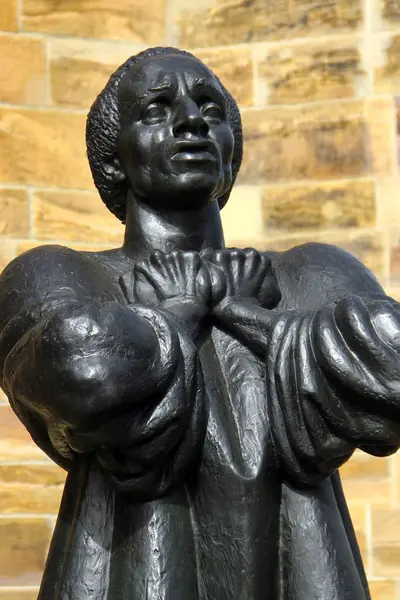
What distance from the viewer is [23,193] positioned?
4570mm

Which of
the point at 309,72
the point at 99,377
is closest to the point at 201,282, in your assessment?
the point at 99,377

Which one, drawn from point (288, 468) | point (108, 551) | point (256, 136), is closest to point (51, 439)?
point (108, 551)

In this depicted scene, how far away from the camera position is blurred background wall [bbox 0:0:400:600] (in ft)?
15.0

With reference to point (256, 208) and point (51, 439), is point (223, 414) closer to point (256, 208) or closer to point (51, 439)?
point (51, 439)

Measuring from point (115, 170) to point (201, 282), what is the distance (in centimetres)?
36

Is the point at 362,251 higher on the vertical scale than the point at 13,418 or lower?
higher

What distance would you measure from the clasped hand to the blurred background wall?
6.91 ft

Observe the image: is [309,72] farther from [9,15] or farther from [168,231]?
[168,231]

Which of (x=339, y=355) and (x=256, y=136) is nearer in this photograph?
(x=339, y=355)

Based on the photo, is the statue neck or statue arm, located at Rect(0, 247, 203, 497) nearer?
statue arm, located at Rect(0, 247, 203, 497)

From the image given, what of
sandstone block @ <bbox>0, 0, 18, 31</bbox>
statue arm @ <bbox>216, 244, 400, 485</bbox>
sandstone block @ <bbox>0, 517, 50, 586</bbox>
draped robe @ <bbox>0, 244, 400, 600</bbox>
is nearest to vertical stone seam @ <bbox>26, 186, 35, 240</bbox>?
sandstone block @ <bbox>0, 0, 18, 31</bbox>

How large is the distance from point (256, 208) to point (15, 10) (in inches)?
39.0

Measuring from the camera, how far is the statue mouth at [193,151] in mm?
2453

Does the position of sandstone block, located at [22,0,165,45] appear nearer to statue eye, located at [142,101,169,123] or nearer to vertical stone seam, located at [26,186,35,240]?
vertical stone seam, located at [26,186,35,240]
